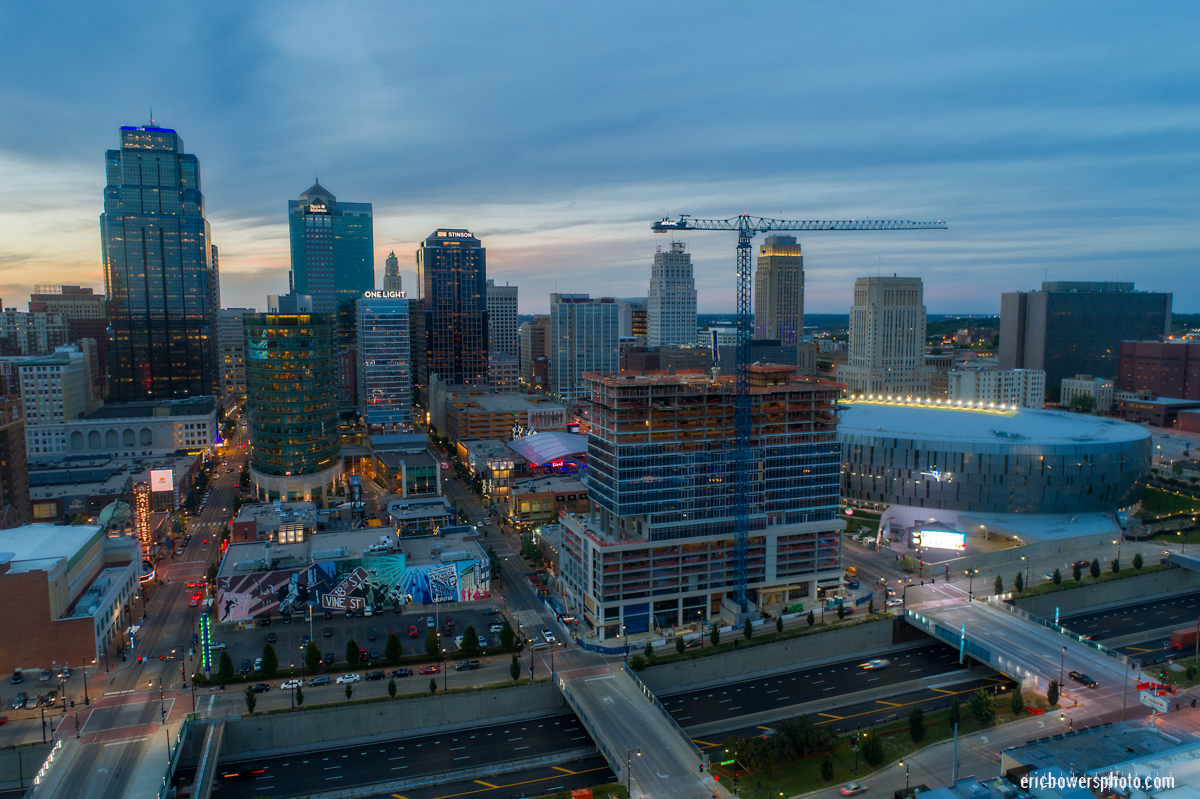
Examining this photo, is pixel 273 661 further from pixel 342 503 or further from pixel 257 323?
pixel 257 323

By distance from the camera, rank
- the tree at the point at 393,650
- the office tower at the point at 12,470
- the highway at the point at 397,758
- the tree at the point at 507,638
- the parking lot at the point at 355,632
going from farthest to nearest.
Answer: the office tower at the point at 12,470 → the parking lot at the point at 355,632 → the tree at the point at 507,638 → the tree at the point at 393,650 → the highway at the point at 397,758

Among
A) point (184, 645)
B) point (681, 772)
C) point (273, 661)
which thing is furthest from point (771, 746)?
point (184, 645)

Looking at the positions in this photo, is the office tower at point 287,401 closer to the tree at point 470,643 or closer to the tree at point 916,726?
the tree at point 470,643

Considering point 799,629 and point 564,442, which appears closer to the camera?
point 799,629

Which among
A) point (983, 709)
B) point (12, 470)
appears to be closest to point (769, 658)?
point (983, 709)

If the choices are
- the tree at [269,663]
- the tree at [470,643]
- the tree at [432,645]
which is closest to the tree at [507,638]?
the tree at [470,643]

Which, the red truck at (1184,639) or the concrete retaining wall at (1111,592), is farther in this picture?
the concrete retaining wall at (1111,592)

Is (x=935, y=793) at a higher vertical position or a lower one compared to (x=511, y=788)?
higher
